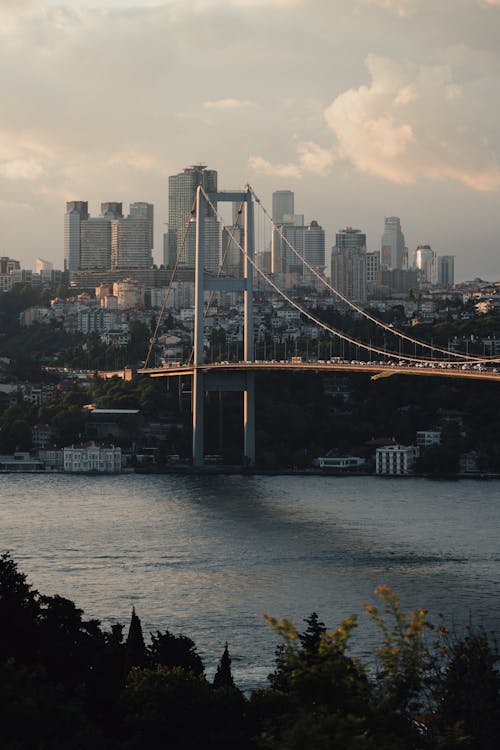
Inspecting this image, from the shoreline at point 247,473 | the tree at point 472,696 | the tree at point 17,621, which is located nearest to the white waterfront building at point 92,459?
the shoreline at point 247,473

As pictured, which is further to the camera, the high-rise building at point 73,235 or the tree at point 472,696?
the high-rise building at point 73,235

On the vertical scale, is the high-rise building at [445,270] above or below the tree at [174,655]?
above

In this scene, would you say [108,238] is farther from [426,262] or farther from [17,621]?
[17,621]

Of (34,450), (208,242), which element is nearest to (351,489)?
(34,450)

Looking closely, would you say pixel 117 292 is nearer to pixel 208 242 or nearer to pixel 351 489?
pixel 208 242

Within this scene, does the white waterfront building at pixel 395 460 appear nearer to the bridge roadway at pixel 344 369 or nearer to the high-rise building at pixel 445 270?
the bridge roadway at pixel 344 369

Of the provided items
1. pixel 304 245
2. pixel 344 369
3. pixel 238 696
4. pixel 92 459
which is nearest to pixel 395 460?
pixel 344 369

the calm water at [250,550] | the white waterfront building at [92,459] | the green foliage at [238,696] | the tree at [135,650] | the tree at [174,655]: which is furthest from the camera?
the white waterfront building at [92,459]
